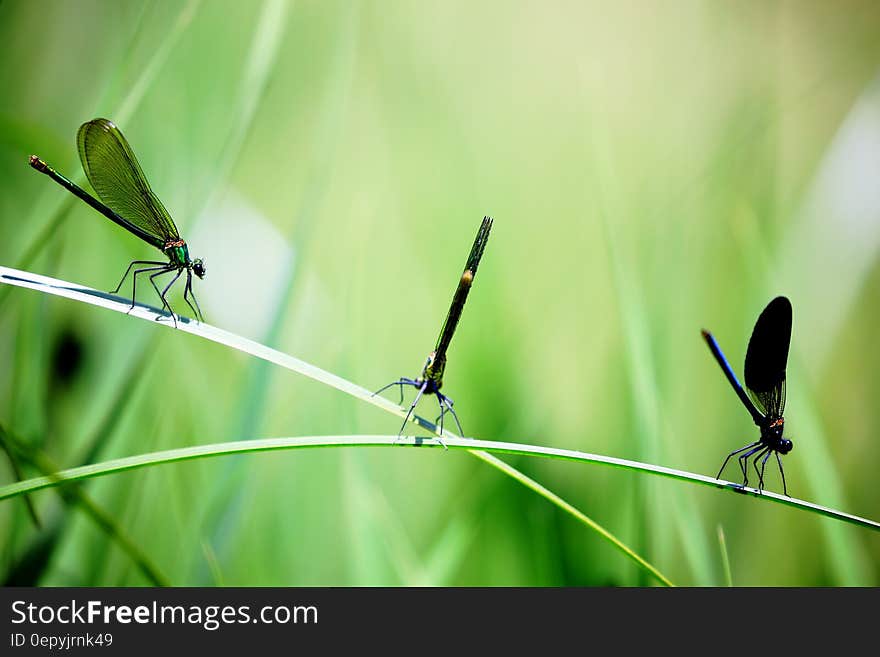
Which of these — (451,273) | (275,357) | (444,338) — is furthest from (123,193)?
(451,273)

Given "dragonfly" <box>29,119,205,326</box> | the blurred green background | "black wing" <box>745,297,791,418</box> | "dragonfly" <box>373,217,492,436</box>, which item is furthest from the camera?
the blurred green background

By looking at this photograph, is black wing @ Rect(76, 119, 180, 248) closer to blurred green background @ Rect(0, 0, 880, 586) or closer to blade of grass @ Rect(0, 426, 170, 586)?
blurred green background @ Rect(0, 0, 880, 586)

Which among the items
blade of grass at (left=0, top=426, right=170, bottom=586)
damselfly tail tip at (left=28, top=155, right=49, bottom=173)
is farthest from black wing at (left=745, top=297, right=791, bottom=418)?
damselfly tail tip at (left=28, top=155, right=49, bottom=173)

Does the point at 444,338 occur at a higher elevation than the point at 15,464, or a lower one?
higher

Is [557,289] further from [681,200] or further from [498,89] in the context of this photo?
[498,89]

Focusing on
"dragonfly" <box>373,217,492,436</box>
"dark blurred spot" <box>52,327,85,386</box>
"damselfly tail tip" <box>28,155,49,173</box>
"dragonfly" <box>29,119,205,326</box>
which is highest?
"dragonfly" <box>29,119,205,326</box>

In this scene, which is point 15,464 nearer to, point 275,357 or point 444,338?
point 275,357
